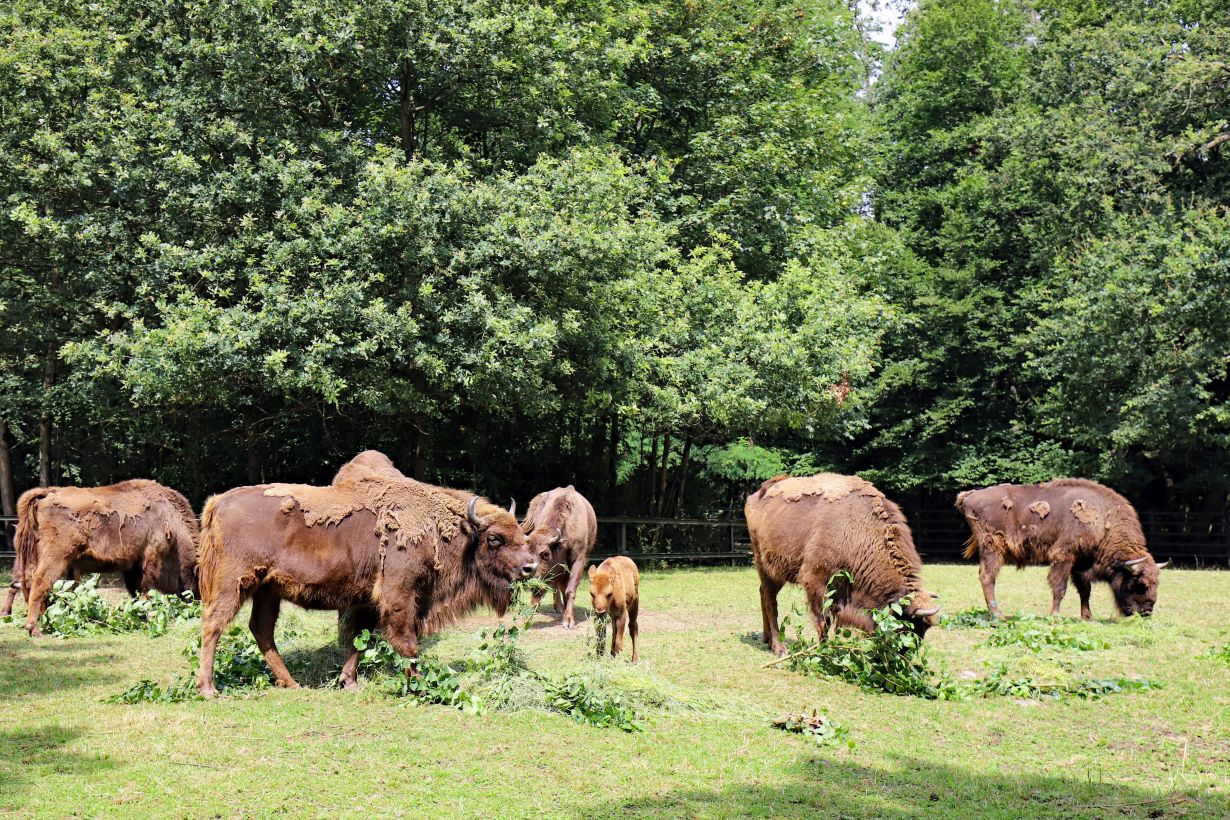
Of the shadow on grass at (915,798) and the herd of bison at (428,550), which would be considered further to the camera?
the herd of bison at (428,550)

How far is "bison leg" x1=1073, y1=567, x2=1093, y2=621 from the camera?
15.8 meters

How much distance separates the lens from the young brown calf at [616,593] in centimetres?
→ 1122

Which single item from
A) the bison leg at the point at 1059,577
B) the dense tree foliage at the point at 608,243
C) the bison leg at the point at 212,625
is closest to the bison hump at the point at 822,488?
the bison leg at the point at 1059,577

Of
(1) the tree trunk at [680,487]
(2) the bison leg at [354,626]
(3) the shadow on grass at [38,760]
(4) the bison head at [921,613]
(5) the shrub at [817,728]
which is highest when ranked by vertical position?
(1) the tree trunk at [680,487]

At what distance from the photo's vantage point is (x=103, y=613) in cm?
1363

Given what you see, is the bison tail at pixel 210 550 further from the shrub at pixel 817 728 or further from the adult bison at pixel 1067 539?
Result: the adult bison at pixel 1067 539

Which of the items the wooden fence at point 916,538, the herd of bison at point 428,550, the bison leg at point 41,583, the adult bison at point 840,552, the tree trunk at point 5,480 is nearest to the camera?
the herd of bison at point 428,550

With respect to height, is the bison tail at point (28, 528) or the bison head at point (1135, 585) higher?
the bison tail at point (28, 528)

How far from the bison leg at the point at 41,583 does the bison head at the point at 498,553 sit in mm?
5968

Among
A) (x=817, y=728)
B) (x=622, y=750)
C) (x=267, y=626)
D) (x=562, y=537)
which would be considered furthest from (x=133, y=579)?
(x=817, y=728)

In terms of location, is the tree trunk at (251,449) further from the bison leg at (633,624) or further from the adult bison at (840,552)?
the adult bison at (840,552)

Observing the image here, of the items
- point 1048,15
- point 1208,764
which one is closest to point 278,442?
point 1208,764

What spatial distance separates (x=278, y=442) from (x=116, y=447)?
402cm

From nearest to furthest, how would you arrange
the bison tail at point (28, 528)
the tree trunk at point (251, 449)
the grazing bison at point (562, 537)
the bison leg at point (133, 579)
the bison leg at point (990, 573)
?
the bison tail at point (28, 528)
the bison leg at point (133, 579)
the grazing bison at point (562, 537)
the bison leg at point (990, 573)
the tree trunk at point (251, 449)
